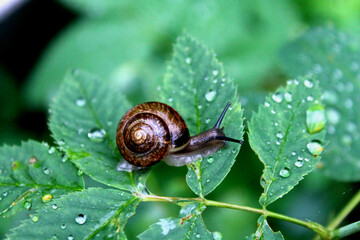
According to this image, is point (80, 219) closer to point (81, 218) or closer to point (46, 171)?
point (81, 218)

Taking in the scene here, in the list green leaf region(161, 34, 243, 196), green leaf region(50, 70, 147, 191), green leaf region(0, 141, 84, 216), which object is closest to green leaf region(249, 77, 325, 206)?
green leaf region(161, 34, 243, 196)

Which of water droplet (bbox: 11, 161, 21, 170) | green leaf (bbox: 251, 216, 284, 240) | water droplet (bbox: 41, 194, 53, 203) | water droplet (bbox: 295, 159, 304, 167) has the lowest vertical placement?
green leaf (bbox: 251, 216, 284, 240)

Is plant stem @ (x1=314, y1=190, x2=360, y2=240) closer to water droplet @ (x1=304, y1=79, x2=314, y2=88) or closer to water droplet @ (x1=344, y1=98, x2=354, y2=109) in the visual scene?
water droplet @ (x1=344, y1=98, x2=354, y2=109)

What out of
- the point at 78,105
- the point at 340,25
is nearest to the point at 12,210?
the point at 78,105

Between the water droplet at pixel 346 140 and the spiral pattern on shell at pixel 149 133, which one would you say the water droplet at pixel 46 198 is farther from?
the water droplet at pixel 346 140

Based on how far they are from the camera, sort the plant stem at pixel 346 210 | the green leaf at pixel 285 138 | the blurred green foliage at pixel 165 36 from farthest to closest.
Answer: the blurred green foliage at pixel 165 36, the plant stem at pixel 346 210, the green leaf at pixel 285 138

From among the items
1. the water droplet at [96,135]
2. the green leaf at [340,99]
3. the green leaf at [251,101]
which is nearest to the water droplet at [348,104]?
the green leaf at [340,99]

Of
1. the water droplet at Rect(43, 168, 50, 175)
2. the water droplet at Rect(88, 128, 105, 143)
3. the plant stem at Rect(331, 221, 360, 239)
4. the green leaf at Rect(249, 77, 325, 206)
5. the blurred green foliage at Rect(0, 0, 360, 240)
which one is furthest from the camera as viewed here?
the blurred green foliage at Rect(0, 0, 360, 240)
